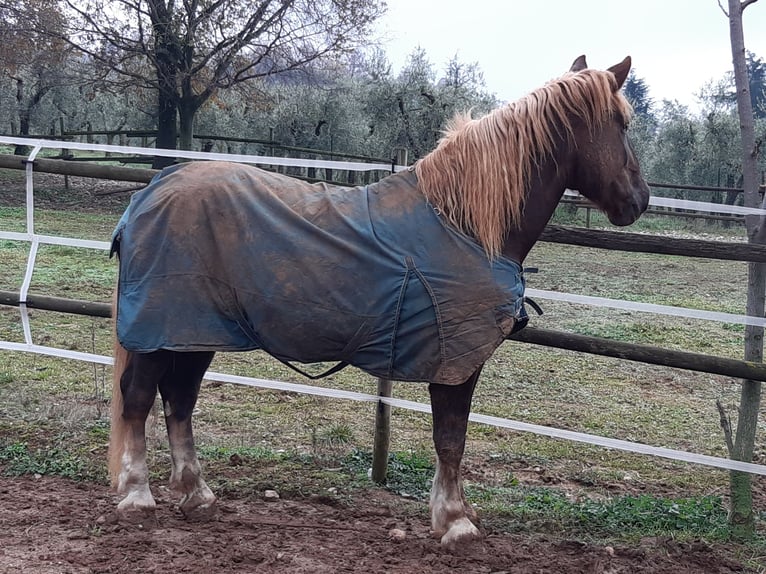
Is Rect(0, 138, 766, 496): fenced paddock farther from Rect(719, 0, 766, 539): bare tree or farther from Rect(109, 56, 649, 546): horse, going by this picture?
Rect(109, 56, 649, 546): horse

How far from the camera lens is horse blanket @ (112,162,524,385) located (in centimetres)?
264

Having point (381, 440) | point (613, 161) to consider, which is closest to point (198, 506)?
point (381, 440)

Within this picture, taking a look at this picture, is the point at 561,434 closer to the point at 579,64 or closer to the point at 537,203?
the point at 537,203

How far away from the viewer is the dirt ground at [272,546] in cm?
264

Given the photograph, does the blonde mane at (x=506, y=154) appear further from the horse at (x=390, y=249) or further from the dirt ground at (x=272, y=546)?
the dirt ground at (x=272, y=546)

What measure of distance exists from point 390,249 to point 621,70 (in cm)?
121

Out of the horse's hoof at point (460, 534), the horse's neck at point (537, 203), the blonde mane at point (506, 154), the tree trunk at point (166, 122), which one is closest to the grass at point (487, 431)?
the horse's hoof at point (460, 534)

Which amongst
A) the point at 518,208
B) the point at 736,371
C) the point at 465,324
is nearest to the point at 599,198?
the point at 518,208

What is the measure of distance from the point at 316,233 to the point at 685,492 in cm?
246

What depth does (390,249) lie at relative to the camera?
268cm

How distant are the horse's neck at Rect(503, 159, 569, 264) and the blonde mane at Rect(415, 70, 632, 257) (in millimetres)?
35

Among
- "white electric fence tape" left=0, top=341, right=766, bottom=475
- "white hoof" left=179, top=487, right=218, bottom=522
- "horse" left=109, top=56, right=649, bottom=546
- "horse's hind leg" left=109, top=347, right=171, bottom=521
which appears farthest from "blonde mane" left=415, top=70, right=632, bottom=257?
"white hoof" left=179, top=487, right=218, bottom=522

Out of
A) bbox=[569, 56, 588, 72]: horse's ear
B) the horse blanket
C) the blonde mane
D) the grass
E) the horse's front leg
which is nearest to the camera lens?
the horse blanket

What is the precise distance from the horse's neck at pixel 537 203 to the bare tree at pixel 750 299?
0.98 m
